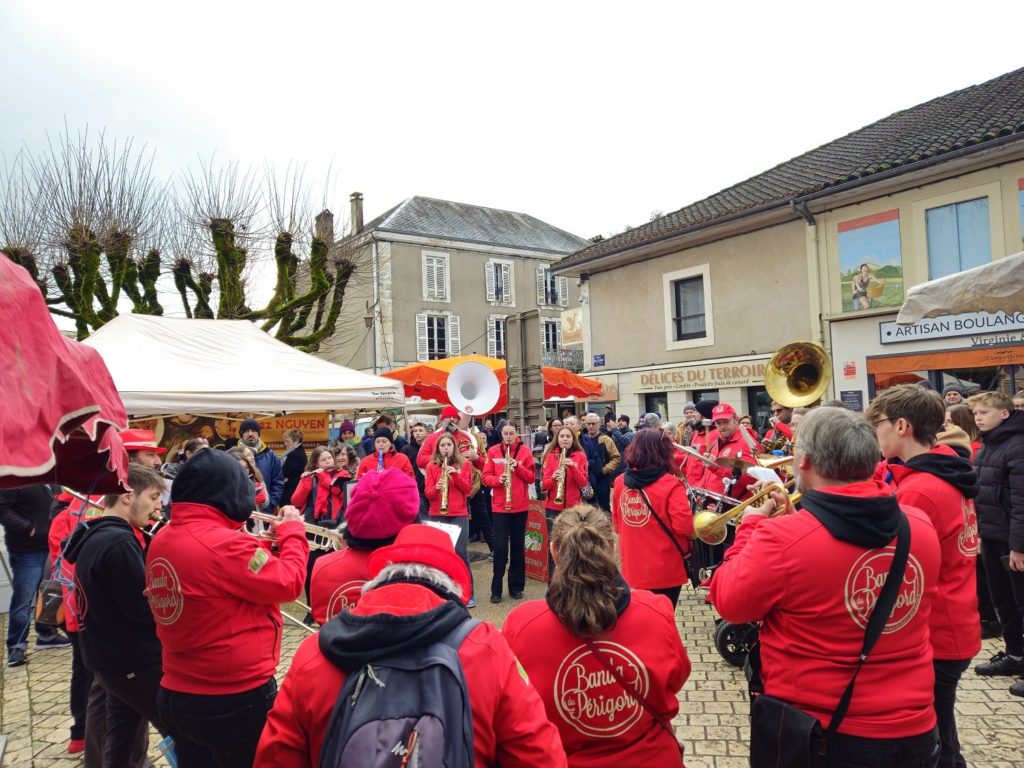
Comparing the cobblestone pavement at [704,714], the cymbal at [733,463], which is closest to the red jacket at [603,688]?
the cobblestone pavement at [704,714]

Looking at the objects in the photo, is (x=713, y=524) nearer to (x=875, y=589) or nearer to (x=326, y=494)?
(x=875, y=589)

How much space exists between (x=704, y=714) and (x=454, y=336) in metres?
28.8

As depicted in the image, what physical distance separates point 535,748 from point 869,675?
1197 mm

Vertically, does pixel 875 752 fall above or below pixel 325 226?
below

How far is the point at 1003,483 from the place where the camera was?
4504 mm

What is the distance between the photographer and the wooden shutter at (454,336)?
105ft

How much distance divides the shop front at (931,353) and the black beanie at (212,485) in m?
11.7

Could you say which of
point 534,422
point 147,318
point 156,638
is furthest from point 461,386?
point 156,638

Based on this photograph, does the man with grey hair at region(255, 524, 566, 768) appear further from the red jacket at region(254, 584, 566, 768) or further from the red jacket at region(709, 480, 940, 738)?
the red jacket at region(709, 480, 940, 738)

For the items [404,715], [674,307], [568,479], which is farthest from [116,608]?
[674,307]

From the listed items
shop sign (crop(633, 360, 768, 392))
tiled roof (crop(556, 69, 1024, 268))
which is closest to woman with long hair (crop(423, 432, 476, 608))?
shop sign (crop(633, 360, 768, 392))

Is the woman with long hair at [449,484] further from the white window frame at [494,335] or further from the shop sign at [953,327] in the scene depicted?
the white window frame at [494,335]

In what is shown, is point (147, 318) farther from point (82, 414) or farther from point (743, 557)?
point (743, 557)

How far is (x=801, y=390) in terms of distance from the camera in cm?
915
